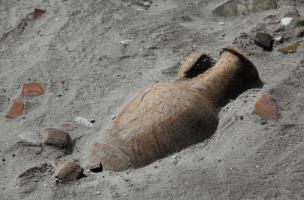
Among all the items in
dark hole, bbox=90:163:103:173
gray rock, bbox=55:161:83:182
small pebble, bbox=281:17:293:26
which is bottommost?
dark hole, bbox=90:163:103:173

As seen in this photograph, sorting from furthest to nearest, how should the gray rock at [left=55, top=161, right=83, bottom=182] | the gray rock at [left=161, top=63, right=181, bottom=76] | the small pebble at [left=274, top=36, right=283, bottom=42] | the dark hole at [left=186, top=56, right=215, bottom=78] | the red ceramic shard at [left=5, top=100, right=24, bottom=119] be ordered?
1. the small pebble at [left=274, top=36, right=283, bottom=42]
2. the gray rock at [left=161, top=63, right=181, bottom=76]
3. the red ceramic shard at [left=5, top=100, right=24, bottom=119]
4. the dark hole at [left=186, top=56, right=215, bottom=78]
5. the gray rock at [left=55, top=161, right=83, bottom=182]

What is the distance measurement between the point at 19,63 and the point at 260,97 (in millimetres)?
1797

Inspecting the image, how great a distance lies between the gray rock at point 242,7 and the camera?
452 centimetres

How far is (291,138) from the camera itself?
10.7ft

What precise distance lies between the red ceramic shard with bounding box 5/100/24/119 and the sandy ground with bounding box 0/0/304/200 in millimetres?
44

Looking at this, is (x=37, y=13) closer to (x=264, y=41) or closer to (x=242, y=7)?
(x=242, y=7)

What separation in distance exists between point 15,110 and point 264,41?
5.52ft

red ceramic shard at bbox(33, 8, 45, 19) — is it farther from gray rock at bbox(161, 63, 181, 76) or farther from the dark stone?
the dark stone

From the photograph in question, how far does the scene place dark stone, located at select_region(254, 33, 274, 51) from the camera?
13.3ft

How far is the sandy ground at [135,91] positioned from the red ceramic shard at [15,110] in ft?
0.14

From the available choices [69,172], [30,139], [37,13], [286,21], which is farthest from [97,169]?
[37,13]

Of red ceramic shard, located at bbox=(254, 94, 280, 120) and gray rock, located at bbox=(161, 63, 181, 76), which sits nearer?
red ceramic shard, located at bbox=(254, 94, 280, 120)

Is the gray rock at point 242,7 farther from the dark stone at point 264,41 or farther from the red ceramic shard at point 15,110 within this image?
the red ceramic shard at point 15,110

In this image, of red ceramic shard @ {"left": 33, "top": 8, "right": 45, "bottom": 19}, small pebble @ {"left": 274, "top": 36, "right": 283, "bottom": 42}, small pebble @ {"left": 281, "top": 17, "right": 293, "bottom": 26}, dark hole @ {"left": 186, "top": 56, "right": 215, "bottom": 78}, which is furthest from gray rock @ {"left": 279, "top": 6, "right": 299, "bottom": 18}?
red ceramic shard @ {"left": 33, "top": 8, "right": 45, "bottom": 19}
